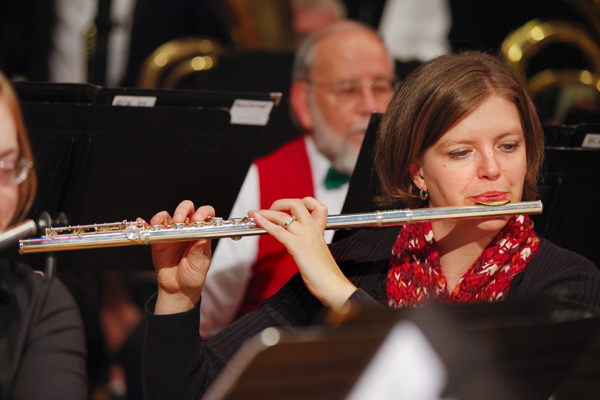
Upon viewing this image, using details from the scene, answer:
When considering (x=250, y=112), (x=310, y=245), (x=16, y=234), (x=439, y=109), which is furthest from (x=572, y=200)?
(x=16, y=234)

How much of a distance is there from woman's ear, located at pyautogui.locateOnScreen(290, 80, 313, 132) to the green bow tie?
1.00 feet

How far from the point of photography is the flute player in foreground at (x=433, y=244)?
1.61 metres

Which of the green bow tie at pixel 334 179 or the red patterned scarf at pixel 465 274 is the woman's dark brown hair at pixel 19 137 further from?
the green bow tie at pixel 334 179

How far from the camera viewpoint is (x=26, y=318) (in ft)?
5.11

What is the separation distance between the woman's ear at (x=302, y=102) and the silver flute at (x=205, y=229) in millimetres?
1486

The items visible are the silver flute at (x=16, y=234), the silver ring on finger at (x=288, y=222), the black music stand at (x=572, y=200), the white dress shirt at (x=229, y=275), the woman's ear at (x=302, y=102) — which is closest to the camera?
the silver flute at (x=16, y=234)

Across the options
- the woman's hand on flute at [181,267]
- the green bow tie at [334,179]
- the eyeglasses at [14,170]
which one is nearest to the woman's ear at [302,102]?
the green bow tie at [334,179]

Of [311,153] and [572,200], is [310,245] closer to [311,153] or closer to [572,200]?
[572,200]

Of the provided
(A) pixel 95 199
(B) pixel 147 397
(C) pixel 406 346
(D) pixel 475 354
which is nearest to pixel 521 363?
(D) pixel 475 354

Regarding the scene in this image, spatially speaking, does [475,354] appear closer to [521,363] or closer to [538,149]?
[521,363]

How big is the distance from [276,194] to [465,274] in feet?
4.11

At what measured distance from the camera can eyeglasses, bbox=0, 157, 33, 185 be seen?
64.6 inches

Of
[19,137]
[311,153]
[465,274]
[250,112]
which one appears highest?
[311,153]

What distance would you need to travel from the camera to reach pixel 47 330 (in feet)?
5.16
